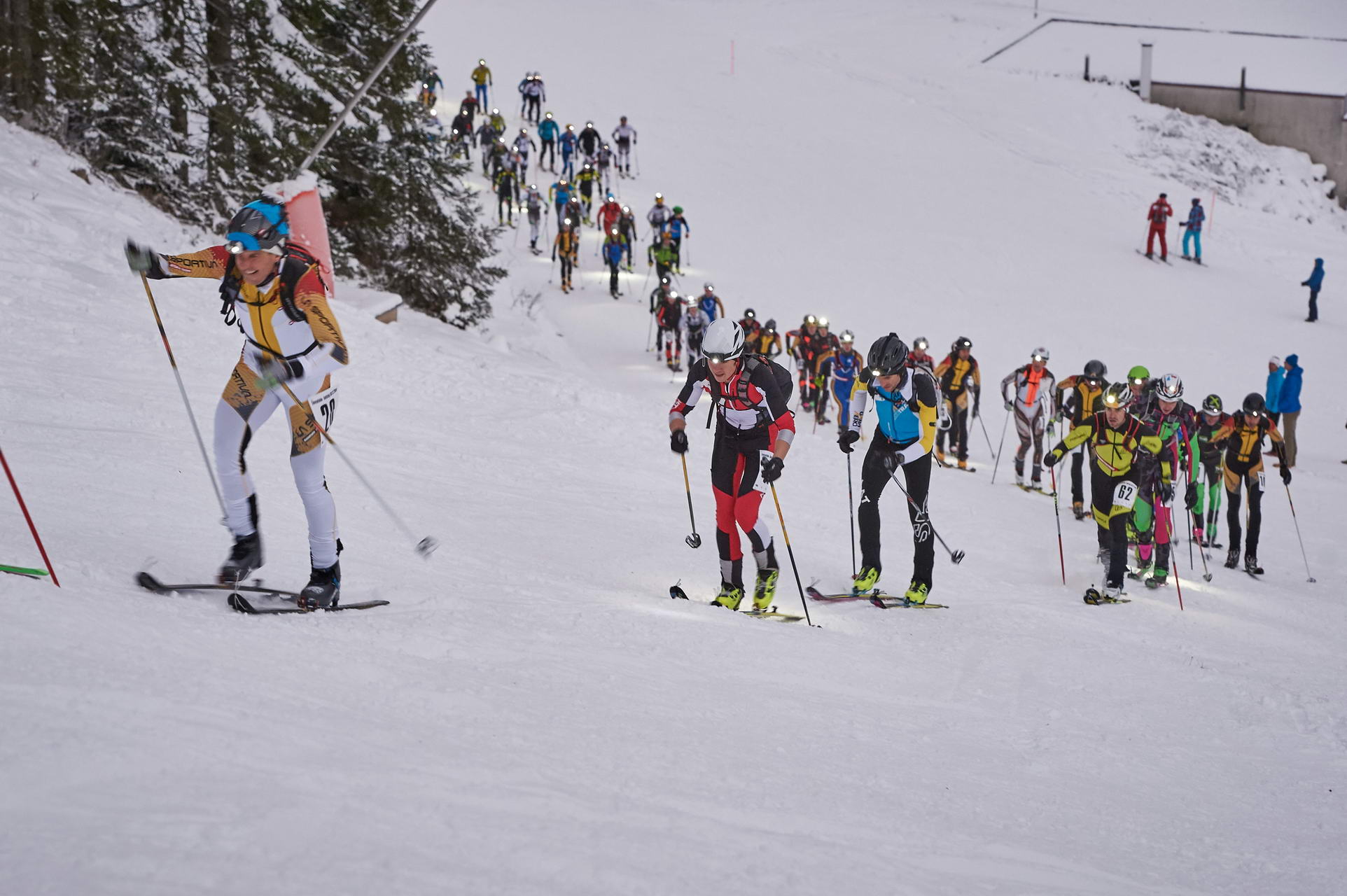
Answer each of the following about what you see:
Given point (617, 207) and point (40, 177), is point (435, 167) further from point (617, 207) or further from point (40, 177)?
point (617, 207)

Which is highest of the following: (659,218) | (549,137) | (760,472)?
(549,137)

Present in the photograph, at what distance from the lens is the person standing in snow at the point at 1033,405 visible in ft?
46.9

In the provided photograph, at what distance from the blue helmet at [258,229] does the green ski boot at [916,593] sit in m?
5.39

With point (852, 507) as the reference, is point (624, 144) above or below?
above

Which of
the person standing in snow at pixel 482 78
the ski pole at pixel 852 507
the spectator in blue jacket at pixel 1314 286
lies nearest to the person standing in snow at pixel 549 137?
the person standing in snow at pixel 482 78

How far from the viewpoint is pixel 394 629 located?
17.3ft

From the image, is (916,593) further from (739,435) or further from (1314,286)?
(1314,286)

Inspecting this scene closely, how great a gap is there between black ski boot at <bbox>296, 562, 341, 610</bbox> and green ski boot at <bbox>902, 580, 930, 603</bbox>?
4.53 metres

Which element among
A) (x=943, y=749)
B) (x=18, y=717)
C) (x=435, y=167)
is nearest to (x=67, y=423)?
(x=18, y=717)

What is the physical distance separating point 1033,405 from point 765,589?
8254mm

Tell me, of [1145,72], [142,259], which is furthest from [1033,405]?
[1145,72]

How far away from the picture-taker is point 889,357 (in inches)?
319

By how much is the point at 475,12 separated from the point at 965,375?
1622 inches

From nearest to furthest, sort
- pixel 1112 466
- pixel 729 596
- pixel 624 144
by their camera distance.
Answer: pixel 729 596 < pixel 1112 466 < pixel 624 144
